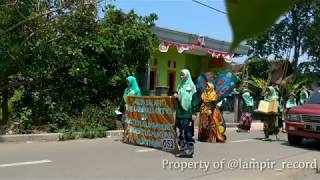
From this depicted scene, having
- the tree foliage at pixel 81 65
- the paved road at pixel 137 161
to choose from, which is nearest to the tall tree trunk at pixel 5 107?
the tree foliage at pixel 81 65

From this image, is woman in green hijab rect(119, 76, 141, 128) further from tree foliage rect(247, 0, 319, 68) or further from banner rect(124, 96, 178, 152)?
tree foliage rect(247, 0, 319, 68)

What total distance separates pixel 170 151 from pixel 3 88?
5419mm

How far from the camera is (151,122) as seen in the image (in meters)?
10.5

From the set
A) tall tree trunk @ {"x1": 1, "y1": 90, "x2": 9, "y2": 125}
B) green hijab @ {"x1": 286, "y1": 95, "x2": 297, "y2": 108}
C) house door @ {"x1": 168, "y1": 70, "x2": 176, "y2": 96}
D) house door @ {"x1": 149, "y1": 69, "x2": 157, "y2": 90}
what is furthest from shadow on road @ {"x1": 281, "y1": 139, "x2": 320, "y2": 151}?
house door @ {"x1": 168, "y1": 70, "x2": 176, "y2": 96}

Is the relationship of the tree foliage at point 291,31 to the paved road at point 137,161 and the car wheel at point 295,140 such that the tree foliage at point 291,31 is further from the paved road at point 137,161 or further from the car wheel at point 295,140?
the car wheel at point 295,140

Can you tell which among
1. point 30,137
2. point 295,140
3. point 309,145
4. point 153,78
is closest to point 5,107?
point 30,137

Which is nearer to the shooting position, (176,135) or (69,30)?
(176,135)

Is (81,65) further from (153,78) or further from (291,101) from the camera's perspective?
(153,78)

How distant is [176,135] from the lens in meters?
9.60

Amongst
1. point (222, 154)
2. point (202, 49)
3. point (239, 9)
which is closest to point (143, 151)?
point (222, 154)

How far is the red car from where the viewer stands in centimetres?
1129

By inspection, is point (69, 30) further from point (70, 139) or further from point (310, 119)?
point (310, 119)

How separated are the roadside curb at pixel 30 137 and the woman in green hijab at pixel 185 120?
345cm

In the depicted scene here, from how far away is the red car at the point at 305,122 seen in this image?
1129 centimetres
